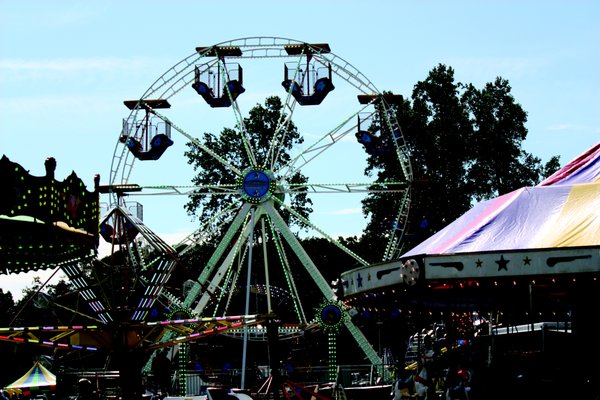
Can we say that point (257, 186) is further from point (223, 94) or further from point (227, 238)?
point (223, 94)

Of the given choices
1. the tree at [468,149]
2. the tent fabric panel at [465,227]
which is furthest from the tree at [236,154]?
the tent fabric panel at [465,227]

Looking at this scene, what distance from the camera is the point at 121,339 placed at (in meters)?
23.3

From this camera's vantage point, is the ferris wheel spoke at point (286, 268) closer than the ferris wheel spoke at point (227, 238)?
No

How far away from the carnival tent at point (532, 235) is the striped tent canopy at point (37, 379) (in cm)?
1973

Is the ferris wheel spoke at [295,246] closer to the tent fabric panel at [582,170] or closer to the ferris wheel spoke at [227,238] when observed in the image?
the ferris wheel spoke at [227,238]

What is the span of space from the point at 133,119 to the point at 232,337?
921 centimetres

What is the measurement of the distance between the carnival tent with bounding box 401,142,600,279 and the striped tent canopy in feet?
64.7

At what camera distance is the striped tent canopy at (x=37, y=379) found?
35.1m

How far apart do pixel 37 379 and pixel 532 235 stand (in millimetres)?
23299

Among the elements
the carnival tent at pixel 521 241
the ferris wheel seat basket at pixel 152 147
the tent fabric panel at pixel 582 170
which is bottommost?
the carnival tent at pixel 521 241

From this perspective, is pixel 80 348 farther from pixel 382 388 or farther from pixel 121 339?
pixel 382 388

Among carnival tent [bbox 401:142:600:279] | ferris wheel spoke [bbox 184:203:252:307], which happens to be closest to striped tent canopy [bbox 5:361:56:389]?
ferris wheel spoke [bbox 184:203:252:307]

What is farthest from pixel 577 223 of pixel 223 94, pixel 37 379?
pixel 37 379

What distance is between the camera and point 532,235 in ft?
53.5
